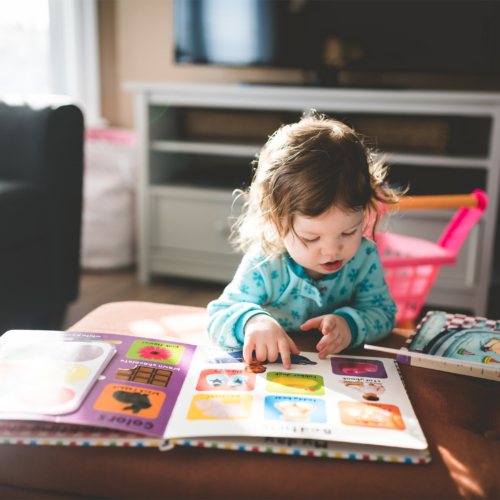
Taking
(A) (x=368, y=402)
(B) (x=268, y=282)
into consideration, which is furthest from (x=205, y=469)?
(B) (x=268, y=282)

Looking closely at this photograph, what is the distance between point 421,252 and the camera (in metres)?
1.19

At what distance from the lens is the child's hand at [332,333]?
563mm

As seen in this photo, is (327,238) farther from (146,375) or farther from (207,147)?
(207,147)

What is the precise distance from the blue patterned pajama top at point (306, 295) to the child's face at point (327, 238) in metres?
0.06

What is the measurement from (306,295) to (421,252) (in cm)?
61

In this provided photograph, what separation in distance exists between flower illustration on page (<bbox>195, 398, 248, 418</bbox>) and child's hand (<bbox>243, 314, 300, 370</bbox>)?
0.09 metres

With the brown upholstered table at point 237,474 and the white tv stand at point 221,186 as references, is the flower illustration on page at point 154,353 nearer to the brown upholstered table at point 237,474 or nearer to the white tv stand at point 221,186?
the brown upholstered table at point 237,474

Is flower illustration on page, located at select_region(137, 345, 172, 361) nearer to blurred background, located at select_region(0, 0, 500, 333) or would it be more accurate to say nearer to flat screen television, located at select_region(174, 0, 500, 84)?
blurred background, located at select_region(0, 0, 500, 333)

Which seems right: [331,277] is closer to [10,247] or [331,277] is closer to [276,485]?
[276,485]

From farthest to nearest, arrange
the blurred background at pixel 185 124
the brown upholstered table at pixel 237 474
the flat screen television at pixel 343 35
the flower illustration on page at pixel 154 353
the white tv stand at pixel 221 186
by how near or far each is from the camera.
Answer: the flat screen television at pixel 343 35
the white tv stand at pixel 221 186
the blurred background at pixel 185 124
the flower illustration on page at pixel 154 353
the brown upholstered table at pixel 237 474

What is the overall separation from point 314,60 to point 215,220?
2.25ft

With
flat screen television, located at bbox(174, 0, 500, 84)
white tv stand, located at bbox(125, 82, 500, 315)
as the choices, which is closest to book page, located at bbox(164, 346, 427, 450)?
white tv stand, located at bbox(125, 82, 500, 315)

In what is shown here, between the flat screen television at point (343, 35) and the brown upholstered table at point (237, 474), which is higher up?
the flat screen television at point (343, 35)

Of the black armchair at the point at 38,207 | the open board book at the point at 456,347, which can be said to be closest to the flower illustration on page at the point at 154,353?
the open board book at the point at 456,347
